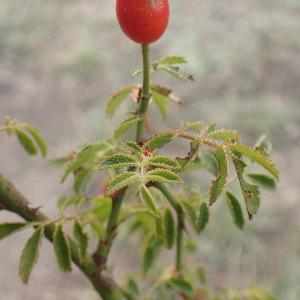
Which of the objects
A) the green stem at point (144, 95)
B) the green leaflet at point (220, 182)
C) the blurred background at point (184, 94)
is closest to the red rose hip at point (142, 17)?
the green stem at point (144, 95)

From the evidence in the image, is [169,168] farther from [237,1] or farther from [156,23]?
[237,1]

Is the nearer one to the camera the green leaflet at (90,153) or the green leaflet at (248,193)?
the green leaflet at (248,193)

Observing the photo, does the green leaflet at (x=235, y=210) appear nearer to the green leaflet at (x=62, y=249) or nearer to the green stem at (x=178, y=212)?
the green stem at (x=178, y=212)

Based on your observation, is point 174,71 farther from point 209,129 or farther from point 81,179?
point 81,179

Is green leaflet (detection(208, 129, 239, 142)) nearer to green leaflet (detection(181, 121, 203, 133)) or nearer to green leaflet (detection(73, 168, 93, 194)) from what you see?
green leaflet (detection(181, 121, 203, 133))

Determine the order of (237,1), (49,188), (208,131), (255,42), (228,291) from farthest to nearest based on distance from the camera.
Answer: (237,1), (255,42), (49,188), (228,291), (208,131)

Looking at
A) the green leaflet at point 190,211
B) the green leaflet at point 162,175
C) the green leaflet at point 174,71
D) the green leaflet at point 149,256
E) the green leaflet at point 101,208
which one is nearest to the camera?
the green leaflet at point 162,175

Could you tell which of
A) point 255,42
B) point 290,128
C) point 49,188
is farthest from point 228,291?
point 255,42

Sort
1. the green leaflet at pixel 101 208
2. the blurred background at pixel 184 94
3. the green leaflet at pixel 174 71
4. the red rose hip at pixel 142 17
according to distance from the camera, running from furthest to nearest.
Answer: the blurred background at pixel 184 94 → the green leaflet at pixel 101 208 → the green leaflet at pixel 174 71 → the red rose hip at pixel 142 17
